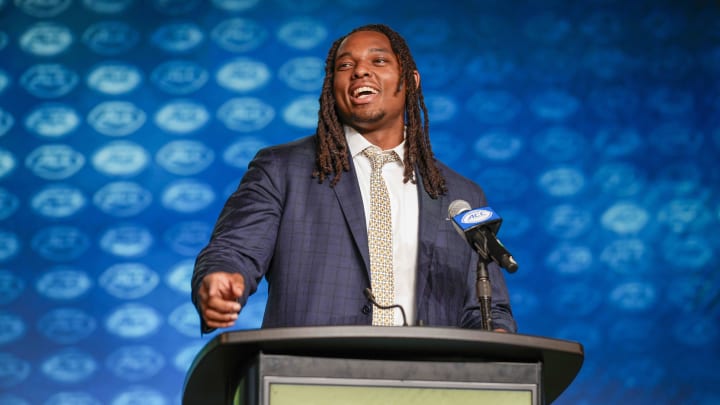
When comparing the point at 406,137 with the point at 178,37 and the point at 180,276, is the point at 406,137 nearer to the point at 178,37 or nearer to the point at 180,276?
the point at 180,276

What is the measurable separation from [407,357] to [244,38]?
7.19ft

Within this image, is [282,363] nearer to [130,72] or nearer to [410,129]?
[410,129]

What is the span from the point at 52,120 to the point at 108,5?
475mm

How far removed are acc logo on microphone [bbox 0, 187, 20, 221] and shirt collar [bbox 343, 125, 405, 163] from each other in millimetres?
1467

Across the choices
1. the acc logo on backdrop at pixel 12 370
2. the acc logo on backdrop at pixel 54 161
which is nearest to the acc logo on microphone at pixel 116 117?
the acc logo on backdrop at pixel 54 161

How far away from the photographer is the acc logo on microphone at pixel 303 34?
138 inches

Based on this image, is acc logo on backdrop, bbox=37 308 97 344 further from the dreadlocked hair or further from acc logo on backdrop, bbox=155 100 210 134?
the dreadlocked hair

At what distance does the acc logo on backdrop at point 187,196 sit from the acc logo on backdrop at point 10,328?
2.08 feet

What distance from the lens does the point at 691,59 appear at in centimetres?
373

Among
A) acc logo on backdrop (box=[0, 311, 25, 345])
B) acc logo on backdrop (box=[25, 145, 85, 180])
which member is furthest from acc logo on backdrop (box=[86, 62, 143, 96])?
acc logo on backdrop (box=[0, 311, 25, 345])

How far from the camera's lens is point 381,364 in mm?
1543

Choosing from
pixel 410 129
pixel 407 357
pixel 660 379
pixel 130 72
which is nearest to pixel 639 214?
pixel 660 379

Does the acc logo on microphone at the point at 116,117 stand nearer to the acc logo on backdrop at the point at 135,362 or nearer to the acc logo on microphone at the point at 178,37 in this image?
the acc logo on microphone at the point at 178,37

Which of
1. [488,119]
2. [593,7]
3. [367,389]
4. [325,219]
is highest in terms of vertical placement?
[593,7]
